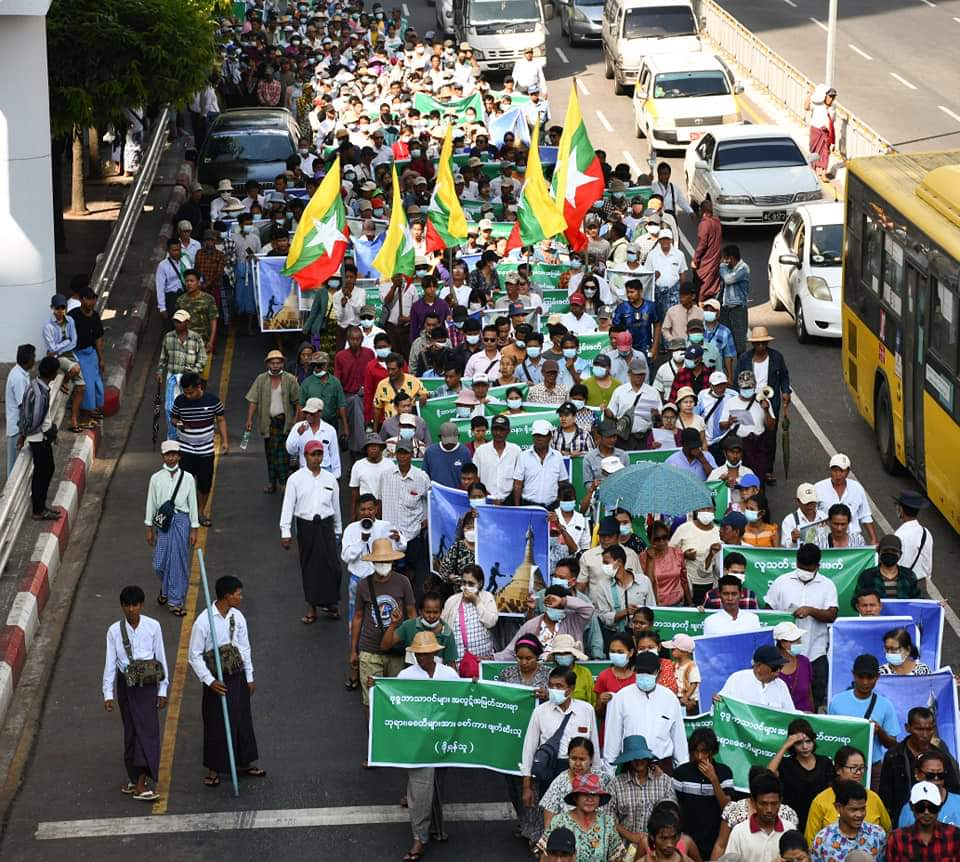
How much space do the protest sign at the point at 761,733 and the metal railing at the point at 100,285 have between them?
22.8ft

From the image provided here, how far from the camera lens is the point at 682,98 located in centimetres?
3419

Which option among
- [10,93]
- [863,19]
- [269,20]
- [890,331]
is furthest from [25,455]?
[863,19]

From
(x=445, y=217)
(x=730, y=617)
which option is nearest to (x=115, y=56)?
(x=445, y=217)

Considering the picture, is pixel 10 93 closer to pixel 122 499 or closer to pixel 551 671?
pixel 122 499

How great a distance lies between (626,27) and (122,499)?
24217mm

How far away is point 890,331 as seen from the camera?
1833 centimetres

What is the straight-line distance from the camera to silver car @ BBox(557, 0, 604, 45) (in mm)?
→ 46906

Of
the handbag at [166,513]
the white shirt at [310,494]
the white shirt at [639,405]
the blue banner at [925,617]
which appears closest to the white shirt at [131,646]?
the white shirt at [310,494]

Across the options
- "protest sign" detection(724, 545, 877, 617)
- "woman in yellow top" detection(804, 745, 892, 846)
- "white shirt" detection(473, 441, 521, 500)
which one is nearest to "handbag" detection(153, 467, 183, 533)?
"white shirt" detection(473, 441, 521, 500)

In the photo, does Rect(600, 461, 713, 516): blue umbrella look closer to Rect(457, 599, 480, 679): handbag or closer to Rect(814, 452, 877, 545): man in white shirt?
Rect(814, 452, 877, 545): man in white shirt

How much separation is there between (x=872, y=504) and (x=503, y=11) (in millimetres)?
26639

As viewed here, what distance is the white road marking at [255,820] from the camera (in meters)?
12.3

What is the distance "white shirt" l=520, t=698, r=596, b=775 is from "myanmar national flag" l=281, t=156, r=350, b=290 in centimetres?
954

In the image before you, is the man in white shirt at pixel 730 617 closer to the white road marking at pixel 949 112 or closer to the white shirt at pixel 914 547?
the white shirt at pixel 914 547
